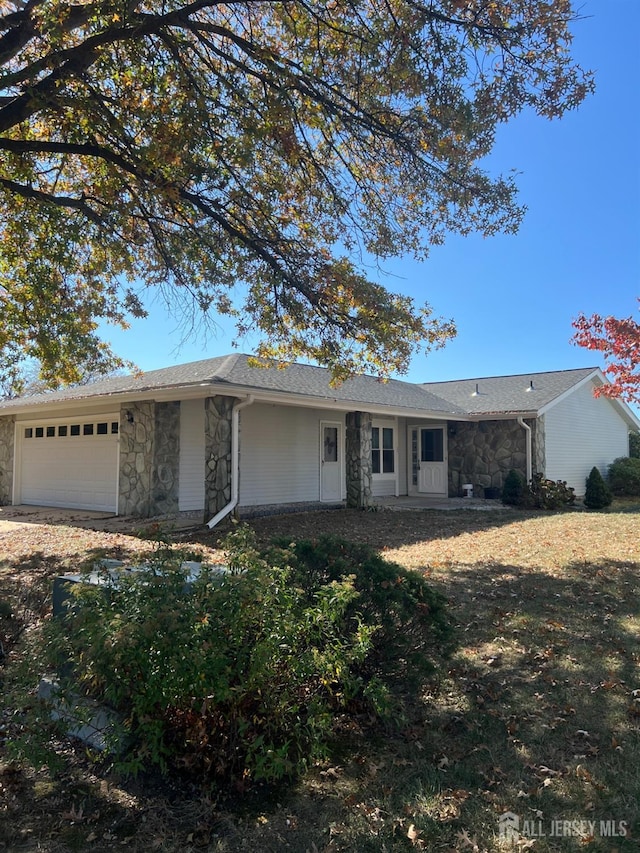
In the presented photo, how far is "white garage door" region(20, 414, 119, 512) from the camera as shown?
13008 millimetres

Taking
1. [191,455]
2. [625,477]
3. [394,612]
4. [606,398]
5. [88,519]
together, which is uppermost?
[606,398]

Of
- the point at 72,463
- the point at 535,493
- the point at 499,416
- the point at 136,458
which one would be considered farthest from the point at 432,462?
the point at 72,463

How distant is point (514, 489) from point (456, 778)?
43.0ft

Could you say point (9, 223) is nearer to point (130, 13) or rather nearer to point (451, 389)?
point (130, 13)

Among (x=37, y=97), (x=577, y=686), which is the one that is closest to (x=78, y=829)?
(x=577, y=686)

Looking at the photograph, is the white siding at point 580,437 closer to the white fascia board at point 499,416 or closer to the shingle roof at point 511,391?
the shingle roof at point 511,391

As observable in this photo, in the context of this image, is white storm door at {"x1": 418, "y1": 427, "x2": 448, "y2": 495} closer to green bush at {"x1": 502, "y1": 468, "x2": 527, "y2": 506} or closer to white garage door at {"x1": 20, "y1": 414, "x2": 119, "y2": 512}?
green bush at {"x1": 502, "y1": 468, "x2": 527, "y2": 506}

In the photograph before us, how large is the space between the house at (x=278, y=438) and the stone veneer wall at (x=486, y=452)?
3 cm

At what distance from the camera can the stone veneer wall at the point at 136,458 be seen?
1166 cm

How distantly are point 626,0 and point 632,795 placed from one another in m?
7.72

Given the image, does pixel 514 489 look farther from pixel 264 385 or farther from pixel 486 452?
pixel 264 385

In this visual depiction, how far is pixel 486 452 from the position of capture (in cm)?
1650

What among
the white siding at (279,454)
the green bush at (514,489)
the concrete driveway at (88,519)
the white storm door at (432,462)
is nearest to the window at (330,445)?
the white siding at (279,454)

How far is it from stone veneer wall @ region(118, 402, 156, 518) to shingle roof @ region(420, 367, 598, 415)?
9375 mm
